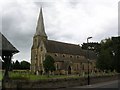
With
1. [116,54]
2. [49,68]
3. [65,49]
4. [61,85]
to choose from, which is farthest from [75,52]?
[61,85]

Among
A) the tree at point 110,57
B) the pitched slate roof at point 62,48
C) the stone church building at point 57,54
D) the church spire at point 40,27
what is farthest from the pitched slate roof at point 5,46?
the church spire at point 40,27

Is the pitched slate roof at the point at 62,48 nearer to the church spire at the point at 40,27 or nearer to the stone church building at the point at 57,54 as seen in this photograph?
the stone church building at the point at 57,54

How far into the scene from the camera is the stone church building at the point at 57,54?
84125mm

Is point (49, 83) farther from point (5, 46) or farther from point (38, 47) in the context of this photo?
point (38, 47)

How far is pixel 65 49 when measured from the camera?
3656 inches

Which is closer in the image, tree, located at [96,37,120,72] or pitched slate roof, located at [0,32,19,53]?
pitched slate roof, located at [0,32,19,53]

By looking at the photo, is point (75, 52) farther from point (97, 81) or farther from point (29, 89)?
point (29, 89)

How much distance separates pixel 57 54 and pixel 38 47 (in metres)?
7.48

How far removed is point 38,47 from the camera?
293 feet

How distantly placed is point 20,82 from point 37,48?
65.0m

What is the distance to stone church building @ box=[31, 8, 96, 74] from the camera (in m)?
84.1

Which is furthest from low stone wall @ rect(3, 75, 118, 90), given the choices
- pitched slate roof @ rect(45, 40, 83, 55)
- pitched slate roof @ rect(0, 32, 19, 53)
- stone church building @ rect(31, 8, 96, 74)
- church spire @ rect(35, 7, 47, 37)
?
church spire @ rect(35, 7, 47, 37)

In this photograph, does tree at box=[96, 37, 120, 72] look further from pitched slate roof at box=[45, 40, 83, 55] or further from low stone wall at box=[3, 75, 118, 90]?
pitched slate roof at box=[45, 40, 83, 55]

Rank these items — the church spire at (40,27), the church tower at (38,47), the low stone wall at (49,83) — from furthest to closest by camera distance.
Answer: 1. the church spire at (40,27)
2. the church tower at (38,47)
3. the low stone wall at (49,83)
